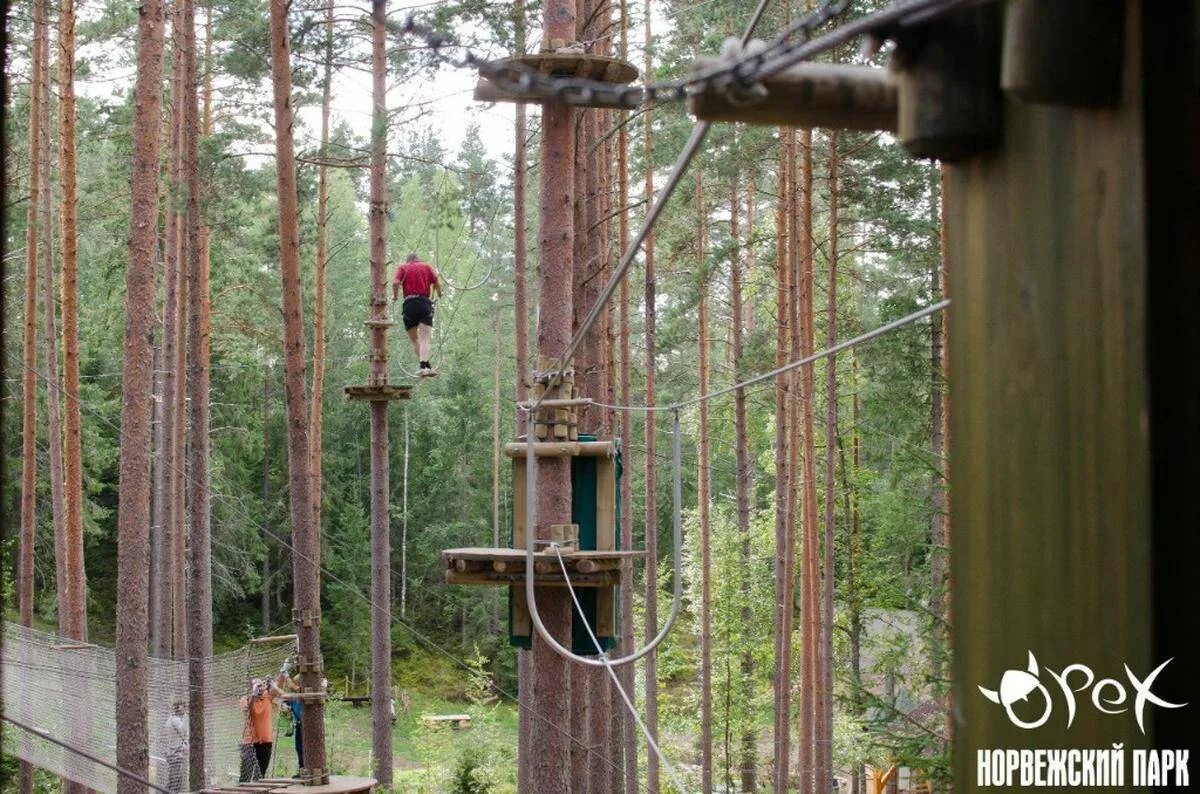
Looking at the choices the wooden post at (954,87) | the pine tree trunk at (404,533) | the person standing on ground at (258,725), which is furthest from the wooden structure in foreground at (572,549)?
the pine tree trunk at (404,533)

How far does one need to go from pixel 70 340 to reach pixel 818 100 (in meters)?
12.1

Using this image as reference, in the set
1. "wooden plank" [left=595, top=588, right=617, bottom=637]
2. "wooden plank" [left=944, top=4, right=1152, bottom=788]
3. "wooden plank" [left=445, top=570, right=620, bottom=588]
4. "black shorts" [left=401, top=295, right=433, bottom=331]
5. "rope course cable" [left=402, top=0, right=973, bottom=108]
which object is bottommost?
"wooden plank" [left=595, top=588, right=617, bottom=637]

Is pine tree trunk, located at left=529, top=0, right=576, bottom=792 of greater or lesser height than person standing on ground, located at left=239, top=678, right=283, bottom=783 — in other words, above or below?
above

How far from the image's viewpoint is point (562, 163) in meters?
7.08

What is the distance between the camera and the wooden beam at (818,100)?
1743mm

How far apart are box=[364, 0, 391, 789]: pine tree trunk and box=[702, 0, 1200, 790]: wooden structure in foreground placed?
8.88 meters

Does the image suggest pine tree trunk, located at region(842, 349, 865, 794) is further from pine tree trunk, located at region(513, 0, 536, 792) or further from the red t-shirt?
the red t-shirt

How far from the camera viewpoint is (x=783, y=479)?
16.6 meters

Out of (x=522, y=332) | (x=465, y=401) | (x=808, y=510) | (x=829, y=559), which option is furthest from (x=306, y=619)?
(x=465, y=401)

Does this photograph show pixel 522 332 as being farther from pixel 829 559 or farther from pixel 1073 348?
pixel 1073 348

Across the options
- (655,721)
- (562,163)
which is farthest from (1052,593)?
(655,721)

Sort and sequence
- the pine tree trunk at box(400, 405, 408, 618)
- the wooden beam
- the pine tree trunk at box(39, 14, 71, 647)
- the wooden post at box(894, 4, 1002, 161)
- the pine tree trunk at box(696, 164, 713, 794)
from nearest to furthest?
the wooden post at box(894, 4, 1002, 161) < the wooden beam < the pine tree trunk at box(39, 14, 71, 647) < the pine tree trunk at box(696, 164, 713, 794) < the pine tree trunk at box(400, 405, 408, 618)

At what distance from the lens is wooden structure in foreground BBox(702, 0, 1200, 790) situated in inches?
53.1

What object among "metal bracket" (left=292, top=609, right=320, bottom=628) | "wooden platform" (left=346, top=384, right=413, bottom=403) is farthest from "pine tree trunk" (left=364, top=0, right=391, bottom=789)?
"metal bracket" (left=292, top=609, right=320, bottom=628)
